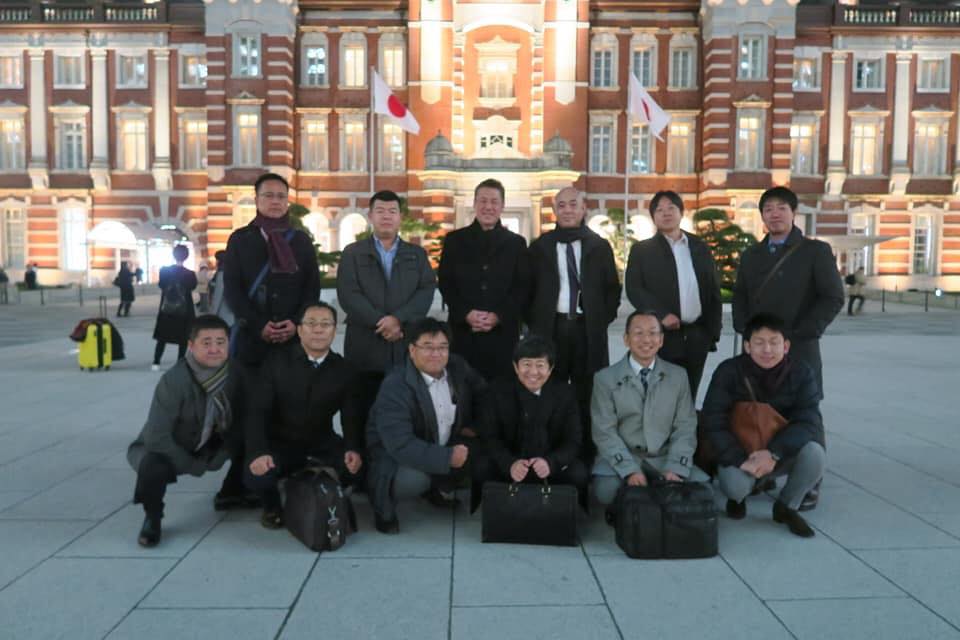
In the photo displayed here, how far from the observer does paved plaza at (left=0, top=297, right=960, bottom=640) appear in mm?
3062

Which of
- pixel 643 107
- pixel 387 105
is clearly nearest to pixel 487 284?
pixel 387 105

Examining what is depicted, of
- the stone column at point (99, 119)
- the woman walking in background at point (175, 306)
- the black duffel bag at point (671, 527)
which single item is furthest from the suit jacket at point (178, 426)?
the stone column at point (99, 119)

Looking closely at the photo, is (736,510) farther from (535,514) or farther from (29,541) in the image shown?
(29,541)

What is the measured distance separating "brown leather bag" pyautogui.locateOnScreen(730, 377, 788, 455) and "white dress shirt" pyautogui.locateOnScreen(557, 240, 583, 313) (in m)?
1.23

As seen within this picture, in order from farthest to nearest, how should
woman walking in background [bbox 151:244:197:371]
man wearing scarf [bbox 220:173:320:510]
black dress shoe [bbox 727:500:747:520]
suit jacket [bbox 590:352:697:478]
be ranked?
1. woman walking in background [bbox 151:244:197:371]
2. man wearing scarf [bbox 220:173:320:510]
3. black dress shoe [bbox 727:500:747:520]
4. suit jacket [bbox 590:352:697:478]

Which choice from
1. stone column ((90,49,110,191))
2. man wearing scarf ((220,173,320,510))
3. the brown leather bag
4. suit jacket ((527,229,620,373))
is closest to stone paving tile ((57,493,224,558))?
man wearing scarf ((220,173,320,510))

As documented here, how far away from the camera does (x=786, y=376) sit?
4453mm

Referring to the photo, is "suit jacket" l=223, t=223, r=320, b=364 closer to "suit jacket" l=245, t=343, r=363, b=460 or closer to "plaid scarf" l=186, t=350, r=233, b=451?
"suit jacket" l=245, t=343, r=363, b=460

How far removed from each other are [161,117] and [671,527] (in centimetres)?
2937

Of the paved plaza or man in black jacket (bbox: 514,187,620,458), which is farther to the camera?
man in black jacket (bbox: 514,187,620,458)

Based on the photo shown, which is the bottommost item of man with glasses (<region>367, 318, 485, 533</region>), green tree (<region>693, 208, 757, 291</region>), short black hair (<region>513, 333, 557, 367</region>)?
man with glasses (<region>367, 318, 485, 533</region>)

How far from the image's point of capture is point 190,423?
4.21 meters

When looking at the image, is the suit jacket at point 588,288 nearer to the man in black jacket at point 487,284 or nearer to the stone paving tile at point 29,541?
the man in black jacket at point 487,284

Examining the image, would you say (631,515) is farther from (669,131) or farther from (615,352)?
(669,131)
